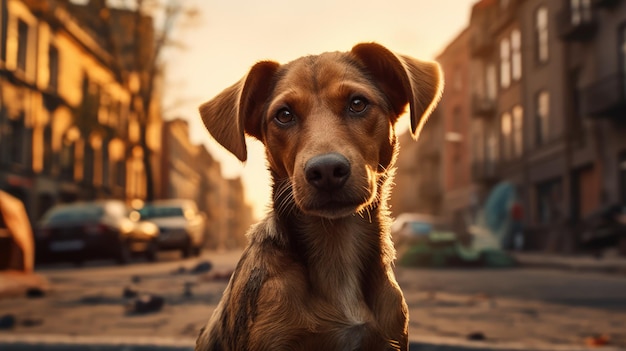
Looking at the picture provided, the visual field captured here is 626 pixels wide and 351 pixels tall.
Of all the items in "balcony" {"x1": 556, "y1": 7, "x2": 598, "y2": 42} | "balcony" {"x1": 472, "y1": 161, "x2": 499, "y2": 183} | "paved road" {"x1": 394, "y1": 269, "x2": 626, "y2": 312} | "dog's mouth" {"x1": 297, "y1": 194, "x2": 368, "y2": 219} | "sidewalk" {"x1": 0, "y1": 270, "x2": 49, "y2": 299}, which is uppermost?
"balcony" {"x1": 556, "y1": 7, "x2": 598, "y2": 42}

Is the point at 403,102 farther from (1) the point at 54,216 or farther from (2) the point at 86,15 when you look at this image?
(2) the point at 86,15

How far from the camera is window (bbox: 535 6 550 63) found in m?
32.9

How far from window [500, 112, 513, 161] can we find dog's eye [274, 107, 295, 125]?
119 feet

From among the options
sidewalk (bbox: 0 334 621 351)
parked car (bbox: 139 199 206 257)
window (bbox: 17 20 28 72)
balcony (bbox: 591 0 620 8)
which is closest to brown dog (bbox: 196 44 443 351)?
sidewalk (bbox: 0 334 621 351)

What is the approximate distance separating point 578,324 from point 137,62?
33641 mm

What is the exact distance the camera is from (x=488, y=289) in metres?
11.6

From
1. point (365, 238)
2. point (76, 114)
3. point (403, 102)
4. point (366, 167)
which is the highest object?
point (76, 114)

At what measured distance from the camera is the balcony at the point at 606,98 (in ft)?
82.3

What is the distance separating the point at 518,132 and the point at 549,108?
5.17 m

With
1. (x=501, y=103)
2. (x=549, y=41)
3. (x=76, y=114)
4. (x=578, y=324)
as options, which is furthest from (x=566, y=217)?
(x=578, y=324)

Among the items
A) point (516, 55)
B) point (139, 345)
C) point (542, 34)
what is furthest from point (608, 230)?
point (516, 55)

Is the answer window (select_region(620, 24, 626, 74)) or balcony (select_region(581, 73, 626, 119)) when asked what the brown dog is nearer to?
balcony (select_region(581, 73, 626, 119))

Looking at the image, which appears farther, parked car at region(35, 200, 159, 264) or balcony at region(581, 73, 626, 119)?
balcony at region(581, 73, 626, 119)

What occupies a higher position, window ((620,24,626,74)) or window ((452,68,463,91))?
window ((452,68,463,91))
